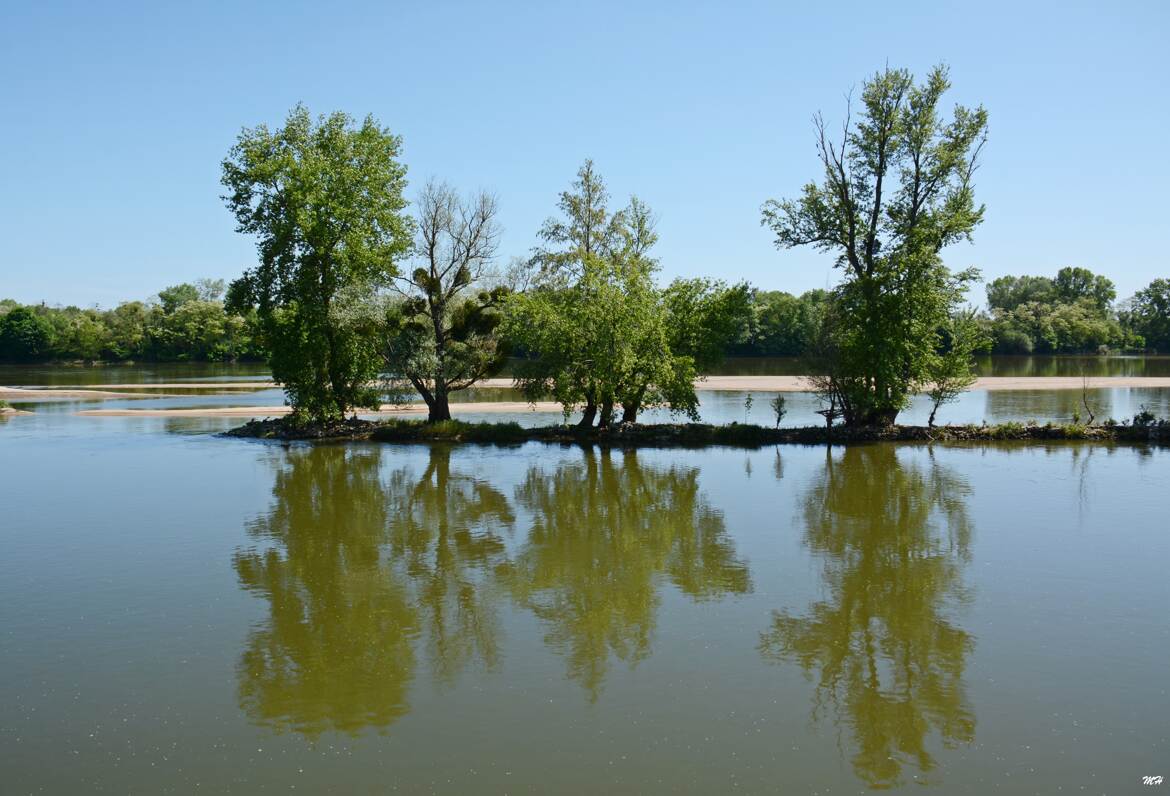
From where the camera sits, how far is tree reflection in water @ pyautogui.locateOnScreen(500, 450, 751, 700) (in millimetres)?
11849

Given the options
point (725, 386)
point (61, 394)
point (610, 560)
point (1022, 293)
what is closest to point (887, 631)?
point (610, 560)

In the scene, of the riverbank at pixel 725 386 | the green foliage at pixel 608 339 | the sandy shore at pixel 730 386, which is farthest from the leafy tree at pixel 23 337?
the green foliage at pixel 608 339

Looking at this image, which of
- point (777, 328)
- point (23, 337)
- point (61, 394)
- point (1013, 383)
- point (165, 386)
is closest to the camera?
point (61, 394)

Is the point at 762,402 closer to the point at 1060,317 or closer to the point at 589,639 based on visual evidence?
the point at 589,639

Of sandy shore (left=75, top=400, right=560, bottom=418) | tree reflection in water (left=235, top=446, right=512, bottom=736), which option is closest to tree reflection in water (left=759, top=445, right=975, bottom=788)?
tree reflection in water (left=235, top=446, right=512, bottom=736)

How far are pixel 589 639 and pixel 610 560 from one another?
4401 mm

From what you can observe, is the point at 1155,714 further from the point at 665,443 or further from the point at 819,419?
the point at 819,419

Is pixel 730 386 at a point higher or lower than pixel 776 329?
lower

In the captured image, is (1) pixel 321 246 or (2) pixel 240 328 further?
(2) pixel 240 328

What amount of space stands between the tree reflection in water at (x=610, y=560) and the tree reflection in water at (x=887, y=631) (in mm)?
1869

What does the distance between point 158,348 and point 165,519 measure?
10691 centimetres

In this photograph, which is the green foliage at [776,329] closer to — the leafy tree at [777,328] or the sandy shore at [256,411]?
the leafy tree at [777,328]

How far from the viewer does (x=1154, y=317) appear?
126 metres

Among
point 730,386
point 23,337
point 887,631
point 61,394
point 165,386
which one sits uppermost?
point 23,337
